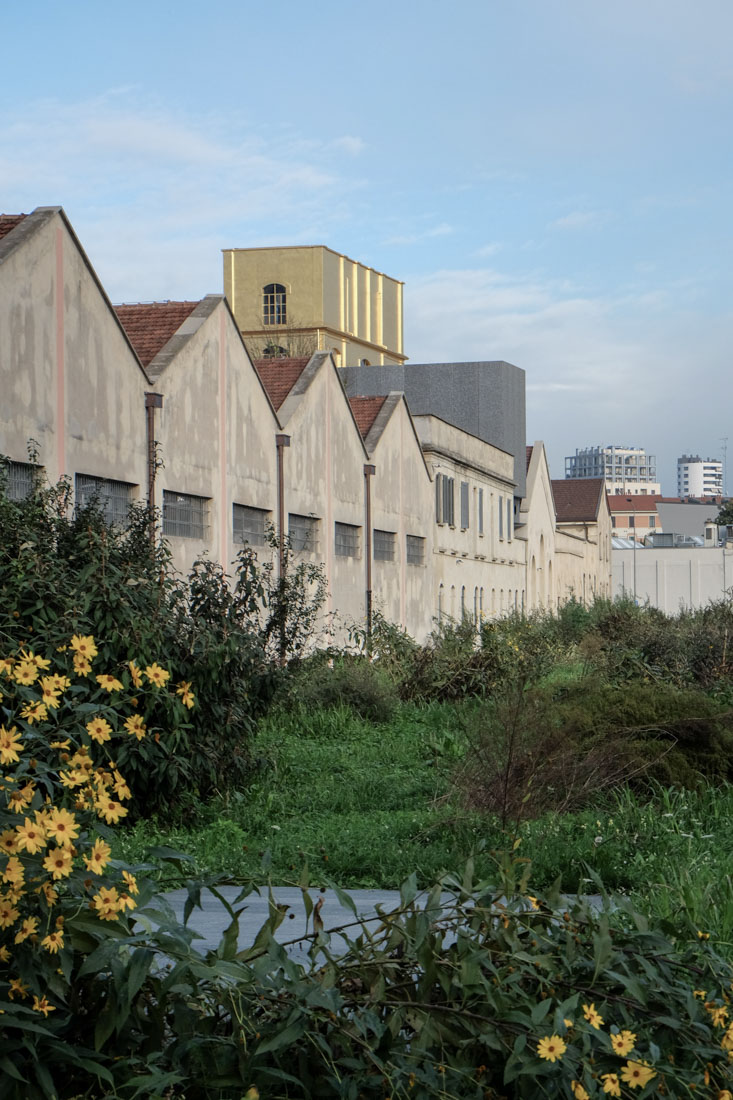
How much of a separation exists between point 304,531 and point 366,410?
9.04 meters

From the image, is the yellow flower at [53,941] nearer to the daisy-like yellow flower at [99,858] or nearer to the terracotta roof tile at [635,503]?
the daisy-like yellow flower at [99,858]

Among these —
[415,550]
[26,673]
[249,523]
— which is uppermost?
[249,523]

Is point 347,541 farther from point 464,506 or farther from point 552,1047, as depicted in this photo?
point 552,1047

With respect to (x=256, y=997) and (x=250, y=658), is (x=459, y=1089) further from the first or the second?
(x=250, y=658)

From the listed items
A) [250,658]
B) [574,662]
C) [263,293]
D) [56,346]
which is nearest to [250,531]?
[56,346]

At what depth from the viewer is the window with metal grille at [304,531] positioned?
26.9 m

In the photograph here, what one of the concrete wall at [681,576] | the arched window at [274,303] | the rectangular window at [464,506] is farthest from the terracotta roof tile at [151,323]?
the concrete wall at [681,576]

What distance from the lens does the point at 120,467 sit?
19547 mm

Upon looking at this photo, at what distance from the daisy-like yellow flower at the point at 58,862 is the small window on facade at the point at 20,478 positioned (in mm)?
13751

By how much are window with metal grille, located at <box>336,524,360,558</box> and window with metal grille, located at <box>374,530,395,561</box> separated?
155 centimetres

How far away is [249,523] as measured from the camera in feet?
81.4

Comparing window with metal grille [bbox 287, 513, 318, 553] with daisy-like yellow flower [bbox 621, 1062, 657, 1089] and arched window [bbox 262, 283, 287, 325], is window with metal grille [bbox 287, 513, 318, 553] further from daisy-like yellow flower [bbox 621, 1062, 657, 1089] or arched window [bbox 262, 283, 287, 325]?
arched window [bbox 262, 283, 287, 325]

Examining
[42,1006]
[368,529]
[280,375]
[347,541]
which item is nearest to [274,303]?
[368,529]

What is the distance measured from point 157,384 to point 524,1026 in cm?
1820
